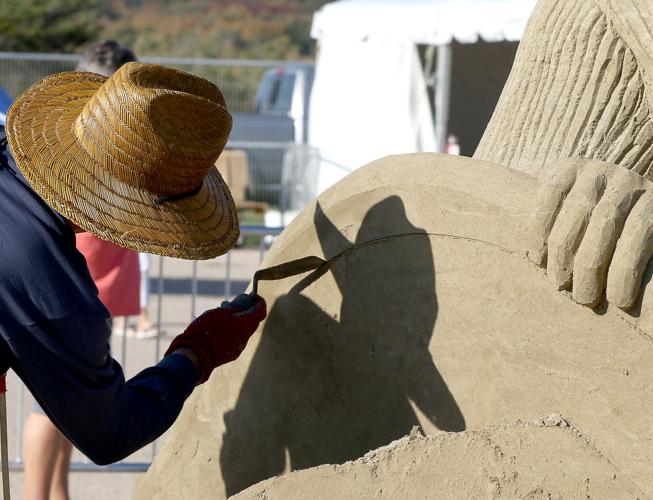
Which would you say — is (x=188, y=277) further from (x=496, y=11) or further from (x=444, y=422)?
(x=444, y=422)

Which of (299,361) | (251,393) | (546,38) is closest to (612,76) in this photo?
(546,38)

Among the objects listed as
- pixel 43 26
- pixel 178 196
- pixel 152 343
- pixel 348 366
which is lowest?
pixel 43 26

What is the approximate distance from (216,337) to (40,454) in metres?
1.44

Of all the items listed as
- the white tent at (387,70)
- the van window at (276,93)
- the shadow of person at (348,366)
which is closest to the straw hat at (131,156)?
the shadow of person at (348,366)

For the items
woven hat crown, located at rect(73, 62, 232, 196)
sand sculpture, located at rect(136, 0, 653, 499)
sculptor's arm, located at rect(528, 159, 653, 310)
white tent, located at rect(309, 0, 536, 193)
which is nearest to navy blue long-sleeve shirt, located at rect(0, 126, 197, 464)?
woven hat crown, located at rect(73, 62, 232, 196)

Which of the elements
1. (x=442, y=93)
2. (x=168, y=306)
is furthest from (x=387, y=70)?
(x=168, y=306)

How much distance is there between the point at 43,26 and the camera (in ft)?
87.0

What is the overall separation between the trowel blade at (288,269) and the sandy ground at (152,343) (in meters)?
2.41

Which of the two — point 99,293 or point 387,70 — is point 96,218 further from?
point 387,70

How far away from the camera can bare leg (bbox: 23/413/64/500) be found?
3426mm

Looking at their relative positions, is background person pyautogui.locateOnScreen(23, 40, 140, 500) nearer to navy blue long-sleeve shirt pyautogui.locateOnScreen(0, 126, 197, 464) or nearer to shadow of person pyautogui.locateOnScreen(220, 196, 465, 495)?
shadow of person pyautogui.locateOnScreen(220, 196, 465, 495)

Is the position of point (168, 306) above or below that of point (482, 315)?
below

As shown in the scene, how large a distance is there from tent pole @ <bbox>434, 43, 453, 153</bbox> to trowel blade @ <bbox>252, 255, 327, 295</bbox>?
573 cm

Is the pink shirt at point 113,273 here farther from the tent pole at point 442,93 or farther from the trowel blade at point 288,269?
the tent pole at point 442,93
